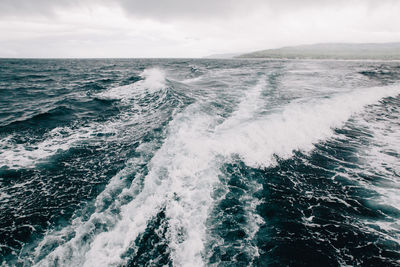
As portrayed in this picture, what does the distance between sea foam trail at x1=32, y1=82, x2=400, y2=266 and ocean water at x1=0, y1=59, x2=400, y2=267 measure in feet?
0.13

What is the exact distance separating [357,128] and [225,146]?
829cm

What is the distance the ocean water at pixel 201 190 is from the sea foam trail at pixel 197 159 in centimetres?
4

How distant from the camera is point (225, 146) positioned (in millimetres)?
8352

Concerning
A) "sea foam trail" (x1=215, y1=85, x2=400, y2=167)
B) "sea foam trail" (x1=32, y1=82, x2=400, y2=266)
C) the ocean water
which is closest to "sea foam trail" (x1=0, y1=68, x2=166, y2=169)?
the ocean water

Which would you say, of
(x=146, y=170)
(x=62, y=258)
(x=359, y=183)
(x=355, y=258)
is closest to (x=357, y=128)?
(x=359, y=183)

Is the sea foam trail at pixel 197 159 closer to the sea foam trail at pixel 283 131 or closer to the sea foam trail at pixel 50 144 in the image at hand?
the sea foam trail at pixel 283 131

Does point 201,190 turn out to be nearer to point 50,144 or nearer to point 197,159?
point 197,159

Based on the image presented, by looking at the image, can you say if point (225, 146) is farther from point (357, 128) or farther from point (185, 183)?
point (357, 128)

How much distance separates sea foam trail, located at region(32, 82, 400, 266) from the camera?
4441 millimetres

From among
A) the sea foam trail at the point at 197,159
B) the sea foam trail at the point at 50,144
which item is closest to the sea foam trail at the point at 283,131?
the sea foam trail at the point at 197,159

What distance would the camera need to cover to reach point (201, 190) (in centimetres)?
610

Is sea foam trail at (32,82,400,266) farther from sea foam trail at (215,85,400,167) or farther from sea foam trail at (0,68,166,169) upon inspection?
sea foam trail at (0,68,166,169)

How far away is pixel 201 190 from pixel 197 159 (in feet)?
5.13

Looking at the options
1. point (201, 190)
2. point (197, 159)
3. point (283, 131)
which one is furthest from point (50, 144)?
point (283, 131)
